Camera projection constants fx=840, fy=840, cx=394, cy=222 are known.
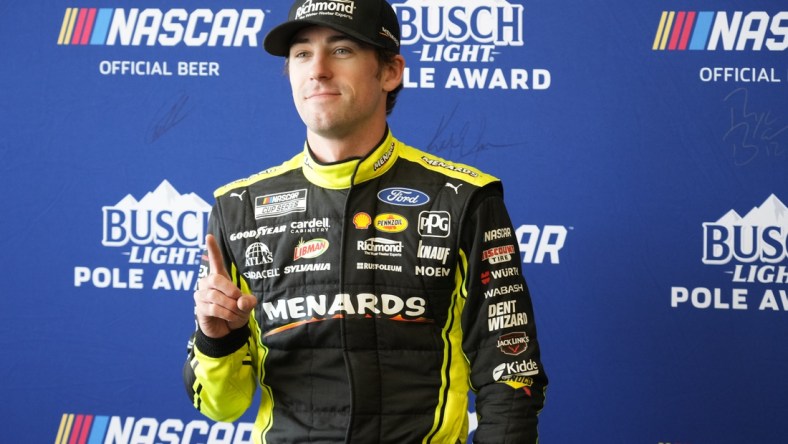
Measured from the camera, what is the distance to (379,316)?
1215 mm

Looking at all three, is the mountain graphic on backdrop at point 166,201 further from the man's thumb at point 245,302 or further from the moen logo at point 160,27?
the man's thumb at point 245,302

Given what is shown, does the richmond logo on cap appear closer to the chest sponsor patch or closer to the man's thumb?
the chest sponsor patch

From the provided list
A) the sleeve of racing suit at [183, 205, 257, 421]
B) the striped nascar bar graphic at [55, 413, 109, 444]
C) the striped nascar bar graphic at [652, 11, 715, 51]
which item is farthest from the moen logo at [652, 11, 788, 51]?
the striped nascar bar graphic at [55, 413, 109, 444]

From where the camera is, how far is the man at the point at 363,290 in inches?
46.9

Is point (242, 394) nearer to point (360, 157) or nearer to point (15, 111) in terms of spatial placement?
point (360, 157)

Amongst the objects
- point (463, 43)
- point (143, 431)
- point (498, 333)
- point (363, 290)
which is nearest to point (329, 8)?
point (363, 290)

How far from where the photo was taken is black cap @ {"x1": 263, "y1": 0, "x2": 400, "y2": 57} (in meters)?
1.19

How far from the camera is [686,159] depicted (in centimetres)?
183

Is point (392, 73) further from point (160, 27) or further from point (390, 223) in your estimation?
point (160, 27)

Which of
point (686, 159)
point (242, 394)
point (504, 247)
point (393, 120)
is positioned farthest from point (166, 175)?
point (686, 159)

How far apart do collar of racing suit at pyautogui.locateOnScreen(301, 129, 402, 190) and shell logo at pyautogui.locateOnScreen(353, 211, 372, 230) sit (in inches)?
1.9

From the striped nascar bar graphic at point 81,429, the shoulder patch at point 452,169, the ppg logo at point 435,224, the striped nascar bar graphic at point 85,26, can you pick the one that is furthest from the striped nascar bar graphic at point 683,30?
the striped nascar bar graphic at point 81,429

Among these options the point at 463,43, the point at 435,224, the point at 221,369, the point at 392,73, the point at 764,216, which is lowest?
the point at 221,369

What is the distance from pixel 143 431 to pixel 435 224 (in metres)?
1.17
